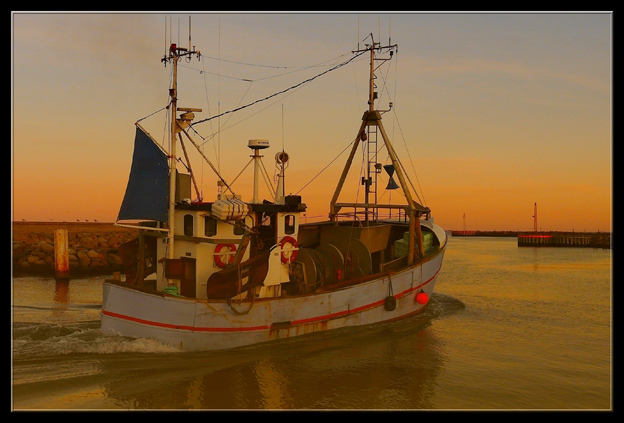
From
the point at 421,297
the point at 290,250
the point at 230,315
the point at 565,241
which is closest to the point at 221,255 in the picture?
the point at 230,315

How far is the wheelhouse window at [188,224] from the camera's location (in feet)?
52.9

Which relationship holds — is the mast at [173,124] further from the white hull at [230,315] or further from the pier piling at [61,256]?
the pier piling at [61,256]

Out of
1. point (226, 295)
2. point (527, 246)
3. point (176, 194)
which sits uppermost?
point (176, 194)

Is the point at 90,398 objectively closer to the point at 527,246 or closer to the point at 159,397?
the point at 159,397

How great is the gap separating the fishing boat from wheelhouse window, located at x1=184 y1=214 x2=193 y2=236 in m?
0.03

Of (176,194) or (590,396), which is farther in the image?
(176,194)

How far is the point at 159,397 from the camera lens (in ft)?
41.1

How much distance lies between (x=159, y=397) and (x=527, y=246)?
90.2m

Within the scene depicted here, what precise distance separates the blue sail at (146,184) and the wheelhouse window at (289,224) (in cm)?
413

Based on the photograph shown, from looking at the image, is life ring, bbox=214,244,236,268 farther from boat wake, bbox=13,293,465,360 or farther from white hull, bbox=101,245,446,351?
boat wake, bbox=13,293,465,360

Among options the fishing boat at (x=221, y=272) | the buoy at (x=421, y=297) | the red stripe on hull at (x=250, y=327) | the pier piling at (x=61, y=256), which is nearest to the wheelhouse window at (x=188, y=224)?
the fishing boat at (x=221, y=272)

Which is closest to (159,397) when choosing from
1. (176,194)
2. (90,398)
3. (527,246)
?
(90,398)

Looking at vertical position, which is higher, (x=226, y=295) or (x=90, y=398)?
(x=226, y=295)

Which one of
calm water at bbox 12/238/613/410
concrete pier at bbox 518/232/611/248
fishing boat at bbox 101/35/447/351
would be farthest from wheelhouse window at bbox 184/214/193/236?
concrete pier at bbox 518/232/611/248
